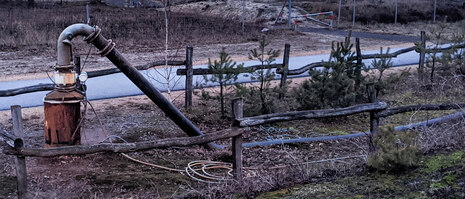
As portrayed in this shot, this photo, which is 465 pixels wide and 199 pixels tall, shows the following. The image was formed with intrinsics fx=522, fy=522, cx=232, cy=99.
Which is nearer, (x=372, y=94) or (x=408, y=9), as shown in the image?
(x=372, y=94)

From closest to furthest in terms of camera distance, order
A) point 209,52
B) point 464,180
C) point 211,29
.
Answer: point 464,180
point 209,52
point 211,29

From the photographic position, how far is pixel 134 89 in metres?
12.0

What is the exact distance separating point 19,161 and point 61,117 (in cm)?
170

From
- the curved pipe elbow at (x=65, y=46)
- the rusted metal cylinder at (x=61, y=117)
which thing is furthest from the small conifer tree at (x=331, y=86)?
the curved pipe elbow at (x=65, y=46)

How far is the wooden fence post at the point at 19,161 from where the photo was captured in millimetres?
5086

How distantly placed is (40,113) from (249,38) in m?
15.2

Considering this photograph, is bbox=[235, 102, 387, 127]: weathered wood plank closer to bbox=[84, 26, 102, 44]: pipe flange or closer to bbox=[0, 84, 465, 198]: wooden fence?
bbox=[0, 84, 465, 198]: wooden fence

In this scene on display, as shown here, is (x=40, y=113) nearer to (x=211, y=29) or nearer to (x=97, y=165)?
(x=97, y=165)

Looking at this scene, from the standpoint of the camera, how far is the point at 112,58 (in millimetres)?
7059

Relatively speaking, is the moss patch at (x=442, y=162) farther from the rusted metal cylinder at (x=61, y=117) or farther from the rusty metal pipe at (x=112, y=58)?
the rusted metal cylinder at (x=61, y=117)

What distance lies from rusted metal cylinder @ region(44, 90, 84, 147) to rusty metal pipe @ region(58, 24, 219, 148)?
1.52 feet

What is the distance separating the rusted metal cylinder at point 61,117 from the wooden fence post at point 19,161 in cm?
157

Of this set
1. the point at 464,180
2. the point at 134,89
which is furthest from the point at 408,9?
the point at 464,180

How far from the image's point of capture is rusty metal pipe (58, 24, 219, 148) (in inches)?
256
